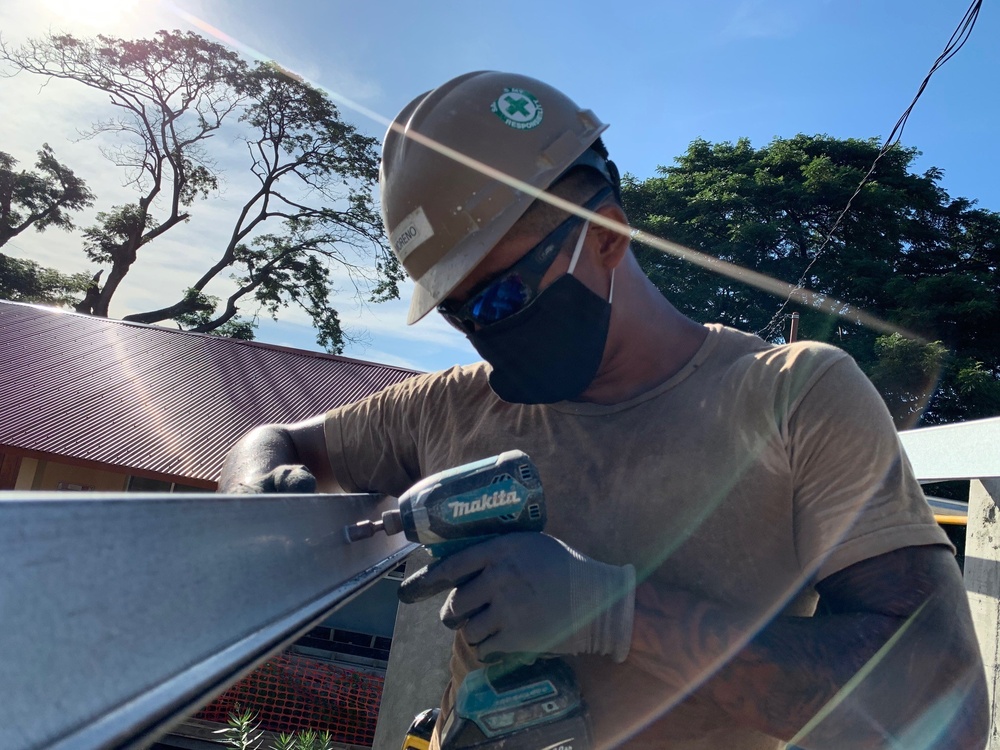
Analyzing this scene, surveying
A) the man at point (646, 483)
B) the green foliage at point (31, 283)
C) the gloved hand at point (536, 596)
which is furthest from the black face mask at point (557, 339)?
the green foliage at point (31, 283)

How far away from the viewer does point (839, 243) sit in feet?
69.8

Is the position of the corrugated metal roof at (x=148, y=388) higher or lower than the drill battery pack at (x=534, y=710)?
lower

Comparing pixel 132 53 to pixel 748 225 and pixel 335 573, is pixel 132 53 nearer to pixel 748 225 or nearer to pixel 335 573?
pixel 748 225

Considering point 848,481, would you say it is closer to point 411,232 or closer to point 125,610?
point 411,232

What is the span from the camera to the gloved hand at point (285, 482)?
6.44ft

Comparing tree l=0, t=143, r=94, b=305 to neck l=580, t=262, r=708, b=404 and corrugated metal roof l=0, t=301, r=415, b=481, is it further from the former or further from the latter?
neck l=580, t=262, r=708, b=404

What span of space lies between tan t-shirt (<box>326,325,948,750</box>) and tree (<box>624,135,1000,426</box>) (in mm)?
17308

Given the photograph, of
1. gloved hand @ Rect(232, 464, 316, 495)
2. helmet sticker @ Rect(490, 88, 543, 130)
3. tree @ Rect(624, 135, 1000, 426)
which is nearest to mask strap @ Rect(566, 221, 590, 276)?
helmet sticker @ Rect(490, 88, 543, 130)

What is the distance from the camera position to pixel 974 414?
16.8 meters

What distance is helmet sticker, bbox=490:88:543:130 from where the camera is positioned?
78.0 inches

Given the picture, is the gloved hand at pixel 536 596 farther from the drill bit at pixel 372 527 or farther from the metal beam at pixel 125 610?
the metal beam at pixel 125 610

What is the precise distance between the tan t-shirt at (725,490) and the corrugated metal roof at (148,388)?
9166mm

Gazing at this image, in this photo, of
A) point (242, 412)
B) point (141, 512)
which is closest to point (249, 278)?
point (242, 412)

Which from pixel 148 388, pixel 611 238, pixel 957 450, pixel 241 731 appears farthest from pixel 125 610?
pixel 148 388
